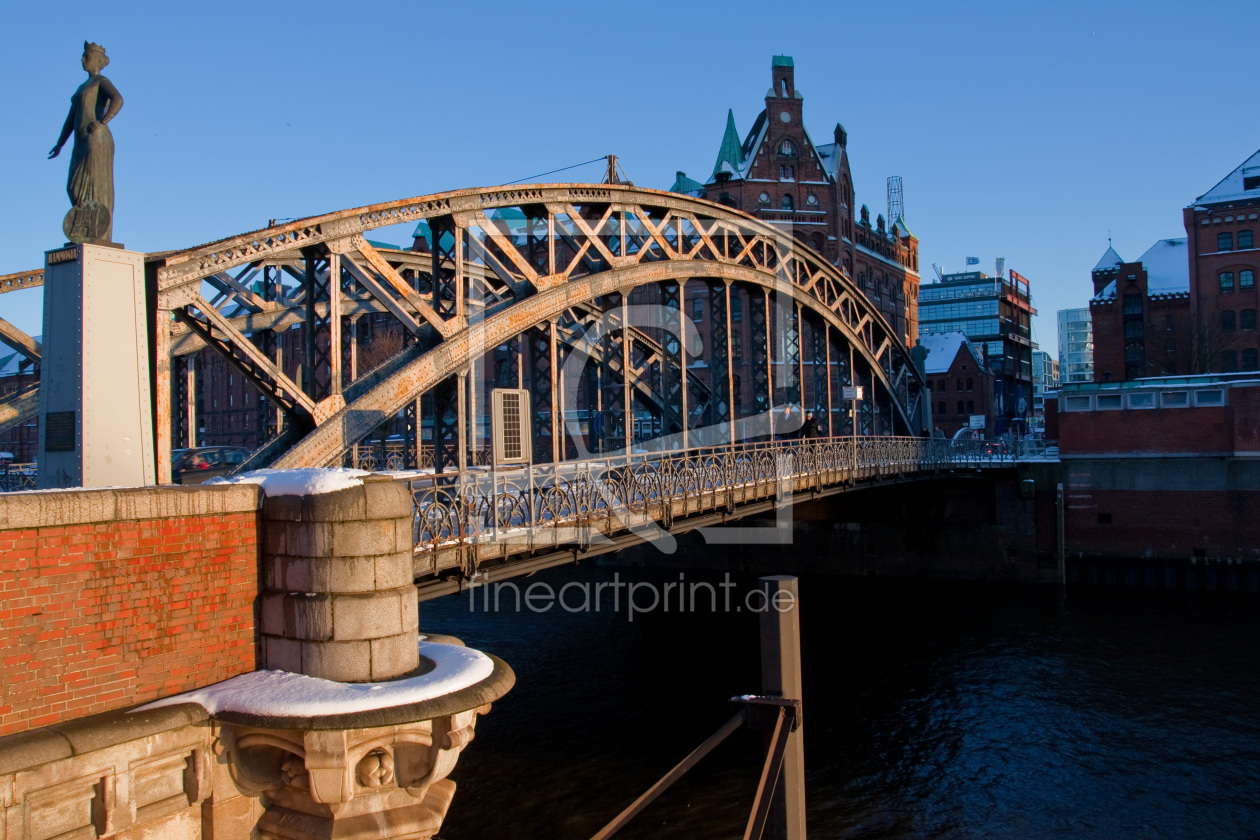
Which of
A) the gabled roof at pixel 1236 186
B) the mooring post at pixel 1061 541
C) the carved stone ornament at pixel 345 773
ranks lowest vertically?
the mooring post at pixel 1061 541

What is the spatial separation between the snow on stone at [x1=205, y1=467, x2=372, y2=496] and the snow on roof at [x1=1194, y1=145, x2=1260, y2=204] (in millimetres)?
58491

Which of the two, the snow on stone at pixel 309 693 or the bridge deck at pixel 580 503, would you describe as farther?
the bridge deck at pixel 580 503

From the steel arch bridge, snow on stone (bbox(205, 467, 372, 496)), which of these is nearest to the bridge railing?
the steel arch bridge

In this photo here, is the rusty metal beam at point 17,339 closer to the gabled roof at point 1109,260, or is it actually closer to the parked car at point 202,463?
the parked car at point 202,463

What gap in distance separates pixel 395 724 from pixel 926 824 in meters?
11.2

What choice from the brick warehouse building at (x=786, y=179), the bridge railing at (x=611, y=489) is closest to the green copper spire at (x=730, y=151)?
the brick warehouse building at (x=786, y=179)

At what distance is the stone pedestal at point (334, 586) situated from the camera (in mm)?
6762

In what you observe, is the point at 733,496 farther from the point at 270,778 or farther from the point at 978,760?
the point at 270,778

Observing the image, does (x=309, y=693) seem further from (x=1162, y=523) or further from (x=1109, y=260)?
(x=1109, y=260)

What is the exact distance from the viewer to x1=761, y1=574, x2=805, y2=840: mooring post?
22.1 feet

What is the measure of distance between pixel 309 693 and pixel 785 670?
3.36 m

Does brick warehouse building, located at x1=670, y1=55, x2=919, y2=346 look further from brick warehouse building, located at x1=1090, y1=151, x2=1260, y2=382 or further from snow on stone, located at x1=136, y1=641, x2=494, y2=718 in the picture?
snow on stone, located at x1=136, y1=641, x2=494, y2=718

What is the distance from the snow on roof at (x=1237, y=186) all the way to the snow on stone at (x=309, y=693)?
5856cm

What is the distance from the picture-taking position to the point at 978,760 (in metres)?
17.3
